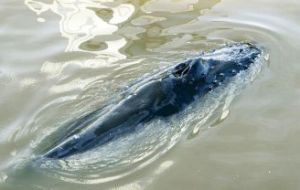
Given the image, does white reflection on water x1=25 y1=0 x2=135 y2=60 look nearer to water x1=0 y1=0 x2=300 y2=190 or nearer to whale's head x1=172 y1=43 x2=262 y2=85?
water x1=0 y1=0 x2=300 y2=190

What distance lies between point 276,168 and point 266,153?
0.17 m

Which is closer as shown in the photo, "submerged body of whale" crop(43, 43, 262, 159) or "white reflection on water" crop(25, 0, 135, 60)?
"submerged body of whale" crop(43, 43, 262, 159)

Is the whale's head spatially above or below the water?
above

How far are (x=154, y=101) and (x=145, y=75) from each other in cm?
58

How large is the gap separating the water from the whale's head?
0.18 meters

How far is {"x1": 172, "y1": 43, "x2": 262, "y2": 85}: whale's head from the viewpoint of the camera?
13.5 ft

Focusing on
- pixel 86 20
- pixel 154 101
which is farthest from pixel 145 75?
pixel 86 20

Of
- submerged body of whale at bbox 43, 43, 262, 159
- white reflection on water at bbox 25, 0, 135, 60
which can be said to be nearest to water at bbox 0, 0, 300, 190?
white reflection on water at bbox 25, 0, 135, 60

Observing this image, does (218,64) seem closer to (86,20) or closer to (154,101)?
(154,101)

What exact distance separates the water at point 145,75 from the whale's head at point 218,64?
0.18m

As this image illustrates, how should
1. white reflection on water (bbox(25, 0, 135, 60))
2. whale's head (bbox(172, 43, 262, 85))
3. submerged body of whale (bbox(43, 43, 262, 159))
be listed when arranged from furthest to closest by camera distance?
white reflection on water (bbox(25, 0, 135, 60)) < whale's head (bbox(172, 43, 262, 85)) < submerged body of whale (bbox(43, 43, 262, 159))

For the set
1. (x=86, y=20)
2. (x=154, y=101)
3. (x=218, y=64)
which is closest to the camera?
(x=154, y=101)

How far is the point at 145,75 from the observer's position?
445cm

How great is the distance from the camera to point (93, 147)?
358 centimetres
